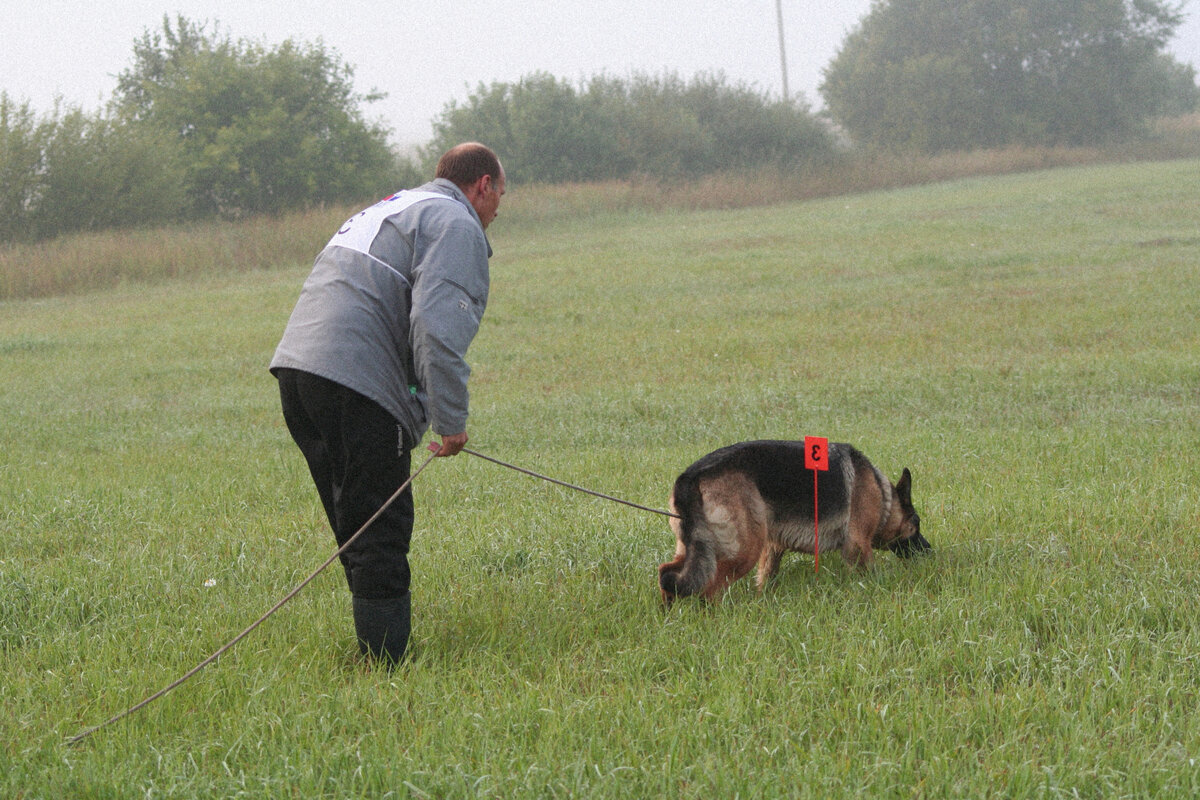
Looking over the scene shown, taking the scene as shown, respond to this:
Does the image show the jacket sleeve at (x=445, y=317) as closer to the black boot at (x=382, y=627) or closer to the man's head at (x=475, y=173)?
the man's head at (x=475, y=173)

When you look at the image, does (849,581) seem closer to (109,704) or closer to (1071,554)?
(1071,554)

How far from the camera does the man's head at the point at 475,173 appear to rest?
3.94 m

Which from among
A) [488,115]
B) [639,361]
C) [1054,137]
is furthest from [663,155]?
[639,361]

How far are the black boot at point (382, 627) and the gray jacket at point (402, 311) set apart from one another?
2.03 feet

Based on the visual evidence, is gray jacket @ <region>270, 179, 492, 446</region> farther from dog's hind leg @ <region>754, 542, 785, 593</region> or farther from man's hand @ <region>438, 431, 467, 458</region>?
dog's hind leg @ <region>754, 542, 785, 593</region>

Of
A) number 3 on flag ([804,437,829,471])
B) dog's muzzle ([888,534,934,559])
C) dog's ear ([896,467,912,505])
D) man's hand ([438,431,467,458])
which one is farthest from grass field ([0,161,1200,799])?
man's hand ([438,431,467,458])

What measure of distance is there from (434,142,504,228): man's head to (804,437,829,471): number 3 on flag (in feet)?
5.28

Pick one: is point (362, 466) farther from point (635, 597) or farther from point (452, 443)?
point (635, 597)

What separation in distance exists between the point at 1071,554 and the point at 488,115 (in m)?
Result: 39.1

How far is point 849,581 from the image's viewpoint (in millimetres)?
4305

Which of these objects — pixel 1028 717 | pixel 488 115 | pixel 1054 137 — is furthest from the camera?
pixel 1054 137

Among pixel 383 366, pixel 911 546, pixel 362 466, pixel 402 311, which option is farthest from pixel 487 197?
pixel 911 546

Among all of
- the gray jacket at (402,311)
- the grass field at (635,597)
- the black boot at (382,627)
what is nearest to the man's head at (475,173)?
the gray jacket at (402,311)

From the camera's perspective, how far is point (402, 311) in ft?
11.9
